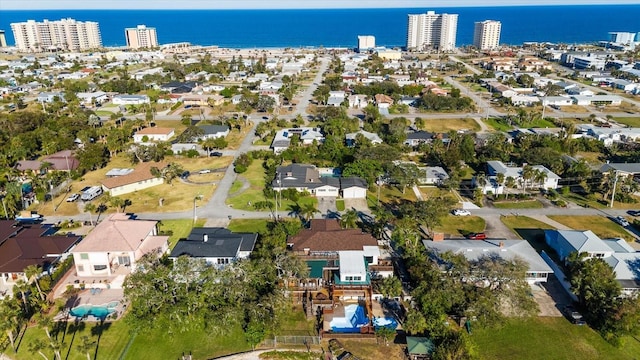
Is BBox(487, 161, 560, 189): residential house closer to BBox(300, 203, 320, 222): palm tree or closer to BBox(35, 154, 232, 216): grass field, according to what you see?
BBox(300, 203, 320, 222): palm tree

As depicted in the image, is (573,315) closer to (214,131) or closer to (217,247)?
(217,247)

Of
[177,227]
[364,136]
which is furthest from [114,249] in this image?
[364,136]

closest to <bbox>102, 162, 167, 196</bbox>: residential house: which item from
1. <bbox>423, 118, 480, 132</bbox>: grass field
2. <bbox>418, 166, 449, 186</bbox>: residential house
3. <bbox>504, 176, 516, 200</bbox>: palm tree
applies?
<bbox>418, 166, 449, 186</bbox>: residential house

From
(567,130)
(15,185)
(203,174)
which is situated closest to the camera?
(15,185)

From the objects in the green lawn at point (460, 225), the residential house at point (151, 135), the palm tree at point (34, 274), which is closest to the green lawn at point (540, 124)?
the green lawn at point (460, 225)

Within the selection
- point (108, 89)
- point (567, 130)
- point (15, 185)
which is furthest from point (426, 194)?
point (108, 89)

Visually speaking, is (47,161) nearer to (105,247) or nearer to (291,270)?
(105,247)
